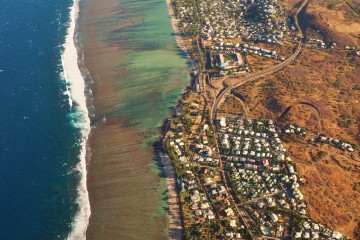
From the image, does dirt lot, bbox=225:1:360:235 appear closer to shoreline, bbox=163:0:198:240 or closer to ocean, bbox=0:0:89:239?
shoreline, bbox=163:0:198:240

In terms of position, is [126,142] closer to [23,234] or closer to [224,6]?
[23,234]

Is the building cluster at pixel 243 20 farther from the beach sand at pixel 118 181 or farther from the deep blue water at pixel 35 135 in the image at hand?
the deep blue water at pixel 35 135

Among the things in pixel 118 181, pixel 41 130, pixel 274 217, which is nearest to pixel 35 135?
pixel 41 130

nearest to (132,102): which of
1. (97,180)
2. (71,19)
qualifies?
(97,180)

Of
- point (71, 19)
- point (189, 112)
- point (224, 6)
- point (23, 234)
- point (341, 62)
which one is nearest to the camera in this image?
point (23, 234)

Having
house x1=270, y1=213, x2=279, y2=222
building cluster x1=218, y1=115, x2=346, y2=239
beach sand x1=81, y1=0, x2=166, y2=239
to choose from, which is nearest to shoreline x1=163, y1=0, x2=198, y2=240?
beach sand x1=81, y1=0, x2=166, y2=239
